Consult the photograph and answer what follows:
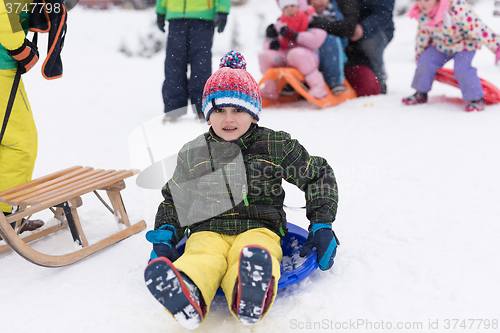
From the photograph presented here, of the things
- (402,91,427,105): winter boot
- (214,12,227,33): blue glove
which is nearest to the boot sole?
(214,12,227,33): blue glove

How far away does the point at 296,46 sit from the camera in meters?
4.47

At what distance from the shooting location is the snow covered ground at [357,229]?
147 centimetres

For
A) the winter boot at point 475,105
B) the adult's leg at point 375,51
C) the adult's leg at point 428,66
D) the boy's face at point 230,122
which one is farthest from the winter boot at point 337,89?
the boy's face at point 230,122

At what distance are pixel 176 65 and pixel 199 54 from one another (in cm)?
25

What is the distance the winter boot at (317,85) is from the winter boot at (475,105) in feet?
4.45

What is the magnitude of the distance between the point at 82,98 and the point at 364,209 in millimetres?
3858

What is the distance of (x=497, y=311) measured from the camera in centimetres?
142

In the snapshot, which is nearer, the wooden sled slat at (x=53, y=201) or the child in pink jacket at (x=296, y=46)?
the wooden sled slat at (x=53, y=201)

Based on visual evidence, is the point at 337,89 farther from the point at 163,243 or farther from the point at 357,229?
the point at 163,243

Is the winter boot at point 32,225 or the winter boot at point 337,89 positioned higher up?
the winter boot at point 337,89

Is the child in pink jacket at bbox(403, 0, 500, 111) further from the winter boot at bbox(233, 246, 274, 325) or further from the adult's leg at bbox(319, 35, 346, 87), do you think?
the winter boot at bbox(233, 246, 274, 325)

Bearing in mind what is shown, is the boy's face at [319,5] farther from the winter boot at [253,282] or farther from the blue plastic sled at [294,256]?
the winter boot at [253,282]

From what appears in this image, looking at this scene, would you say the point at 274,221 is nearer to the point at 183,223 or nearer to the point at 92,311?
the point at 183,223

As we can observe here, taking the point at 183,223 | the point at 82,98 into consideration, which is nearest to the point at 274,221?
the point at 183,223
